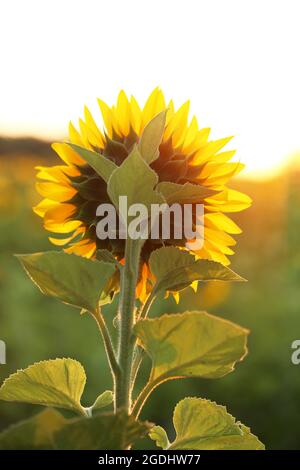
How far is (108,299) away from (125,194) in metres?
0.20

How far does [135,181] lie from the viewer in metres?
0.59

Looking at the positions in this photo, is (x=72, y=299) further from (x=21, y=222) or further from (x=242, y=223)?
(x=242, y=223)

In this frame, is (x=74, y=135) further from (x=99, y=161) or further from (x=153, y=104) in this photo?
(x=99, y=161)

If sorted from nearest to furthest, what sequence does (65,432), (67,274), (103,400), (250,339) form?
(65,432) → (67,274) → (103,400) → (250,339)

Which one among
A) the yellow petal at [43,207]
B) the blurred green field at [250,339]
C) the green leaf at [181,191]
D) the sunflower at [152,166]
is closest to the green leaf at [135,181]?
the green leaf at [181,191]

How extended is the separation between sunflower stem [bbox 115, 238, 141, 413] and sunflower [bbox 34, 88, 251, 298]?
9 cm

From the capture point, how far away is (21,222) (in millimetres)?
5352

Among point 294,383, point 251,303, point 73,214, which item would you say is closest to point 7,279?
point 251,303

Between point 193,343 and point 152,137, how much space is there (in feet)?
0.61

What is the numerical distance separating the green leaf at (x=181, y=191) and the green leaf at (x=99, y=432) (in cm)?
21

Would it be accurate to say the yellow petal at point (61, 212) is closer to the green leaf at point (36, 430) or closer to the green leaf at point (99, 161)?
the green leaf at point (99, 161)

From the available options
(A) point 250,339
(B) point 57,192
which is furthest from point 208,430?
(A) point 250,339

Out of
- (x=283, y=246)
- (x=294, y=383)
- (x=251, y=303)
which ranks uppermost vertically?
(x=283, y=246)

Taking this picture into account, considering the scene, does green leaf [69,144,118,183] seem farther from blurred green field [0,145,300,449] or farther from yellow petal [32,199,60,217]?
blurred green field [0,145,300,449]
